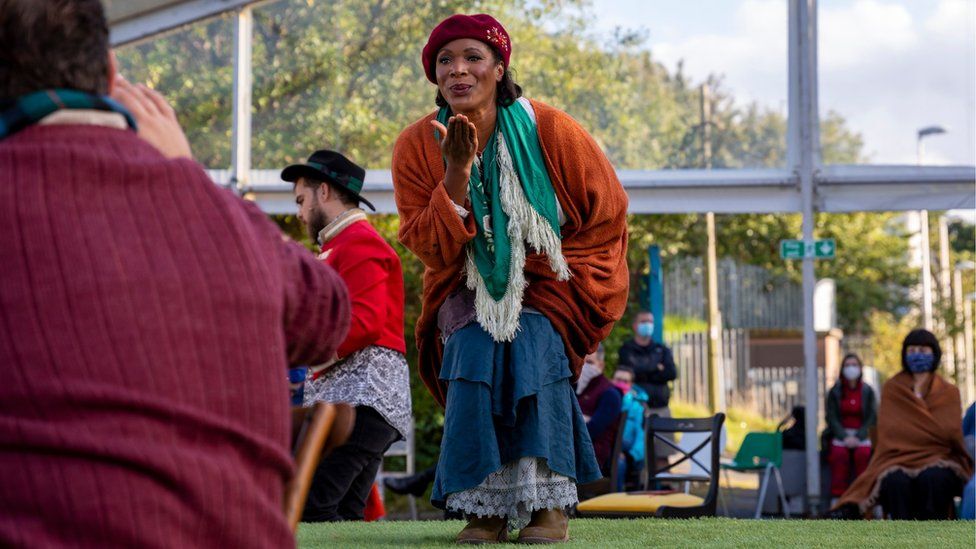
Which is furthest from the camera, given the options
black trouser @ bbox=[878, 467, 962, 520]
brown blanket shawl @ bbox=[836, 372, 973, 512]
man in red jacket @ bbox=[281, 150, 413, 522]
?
brown blanket shawl @ bbox=[836, 372, 973, 512]

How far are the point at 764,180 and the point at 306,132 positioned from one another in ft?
14.6

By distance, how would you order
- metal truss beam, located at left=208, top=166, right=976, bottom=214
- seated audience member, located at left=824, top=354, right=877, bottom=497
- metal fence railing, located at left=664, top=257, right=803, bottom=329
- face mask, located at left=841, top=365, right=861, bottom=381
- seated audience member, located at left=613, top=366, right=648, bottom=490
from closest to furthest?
seated audience member, located at left=613, top=366, right=648, bottom=490, metal truss beam, located at left=208, top=166, right=976, bottom=214, seated audience member, located at left=824, top=354, right=877, bottom=497, face mask, located at left=841, top=365, right=861, bottom=381, metal fence railing, located at left=664, top=257, right=803, bottom=329

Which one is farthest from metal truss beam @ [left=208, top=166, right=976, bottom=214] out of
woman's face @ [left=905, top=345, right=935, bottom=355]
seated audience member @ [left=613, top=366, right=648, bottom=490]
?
→ woman's face @ [left=905, top=345, right=935, bottom=355]

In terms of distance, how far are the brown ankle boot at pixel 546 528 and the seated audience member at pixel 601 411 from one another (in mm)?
5632

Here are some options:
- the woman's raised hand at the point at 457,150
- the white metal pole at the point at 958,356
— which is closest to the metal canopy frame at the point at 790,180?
the woman's raised hand at the point at 457,150

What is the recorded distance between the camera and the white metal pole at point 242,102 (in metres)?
13.5

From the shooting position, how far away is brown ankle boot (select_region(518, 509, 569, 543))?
511 cm

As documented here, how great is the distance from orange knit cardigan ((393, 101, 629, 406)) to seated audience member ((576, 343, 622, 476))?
18.1 ft

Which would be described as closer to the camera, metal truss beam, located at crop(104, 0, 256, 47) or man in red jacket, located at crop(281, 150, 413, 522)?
man in red jacket, located at crop(281, 150, 413, 522)

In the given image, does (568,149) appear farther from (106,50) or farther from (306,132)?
(306,132)

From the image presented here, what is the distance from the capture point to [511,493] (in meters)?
5.14

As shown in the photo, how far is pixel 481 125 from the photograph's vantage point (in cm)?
534

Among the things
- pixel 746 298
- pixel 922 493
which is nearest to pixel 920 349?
pixel 922 493

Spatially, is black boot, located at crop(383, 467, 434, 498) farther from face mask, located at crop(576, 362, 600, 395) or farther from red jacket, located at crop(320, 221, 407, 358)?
red jacket, located at crop(320, 221, 407, 358)
